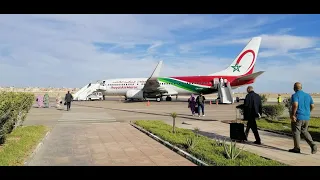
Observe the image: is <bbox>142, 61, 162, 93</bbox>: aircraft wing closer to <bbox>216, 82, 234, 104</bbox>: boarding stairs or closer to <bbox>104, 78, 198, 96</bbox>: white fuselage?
<bbox>104, 78, 198, 96</bbox>: white fuselage

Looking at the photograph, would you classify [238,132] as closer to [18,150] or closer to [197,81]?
[18,150]

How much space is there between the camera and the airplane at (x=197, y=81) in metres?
40.7

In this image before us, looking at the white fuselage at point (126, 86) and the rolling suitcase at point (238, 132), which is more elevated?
the white fuselage at point (126, 86)

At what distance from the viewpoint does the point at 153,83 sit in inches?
1594

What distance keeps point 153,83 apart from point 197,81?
20.8 feet

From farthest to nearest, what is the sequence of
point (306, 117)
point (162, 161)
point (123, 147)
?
point (123, 147)
point (306, 117)
point (162, 161)

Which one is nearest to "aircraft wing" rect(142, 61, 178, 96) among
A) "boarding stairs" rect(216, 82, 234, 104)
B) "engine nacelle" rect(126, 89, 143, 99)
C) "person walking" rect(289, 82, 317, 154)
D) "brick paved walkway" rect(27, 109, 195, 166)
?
"engine nacelle" rect(126, 89, 143, 99)

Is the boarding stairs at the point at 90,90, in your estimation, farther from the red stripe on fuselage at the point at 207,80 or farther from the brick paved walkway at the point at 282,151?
the brick paved walkway at the point at 282,151

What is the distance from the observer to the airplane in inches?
1603

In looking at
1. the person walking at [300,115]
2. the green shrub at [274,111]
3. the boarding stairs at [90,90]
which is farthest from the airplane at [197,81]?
the person walking at [300,115]

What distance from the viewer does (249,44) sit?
42219mm
